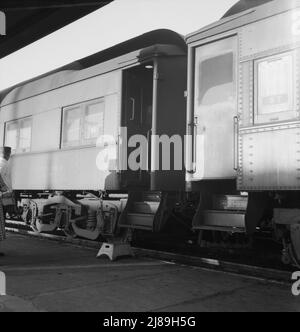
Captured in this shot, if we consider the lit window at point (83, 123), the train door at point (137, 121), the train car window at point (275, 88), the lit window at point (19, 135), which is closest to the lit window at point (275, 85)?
the train car window at point (275, 88)

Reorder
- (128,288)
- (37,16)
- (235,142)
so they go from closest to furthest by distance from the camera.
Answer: (128,288) → (235,142) → (37,16)

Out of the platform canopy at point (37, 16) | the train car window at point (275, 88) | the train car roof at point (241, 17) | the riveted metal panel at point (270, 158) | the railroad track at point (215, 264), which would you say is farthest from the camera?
the platform canopy at point (37, 16)

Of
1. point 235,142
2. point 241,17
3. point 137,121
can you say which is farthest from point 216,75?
point 137,121

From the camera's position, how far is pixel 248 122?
540 centimetres

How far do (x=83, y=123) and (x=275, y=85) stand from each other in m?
4.07

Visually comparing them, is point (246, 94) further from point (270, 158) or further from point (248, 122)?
point (270, 158)

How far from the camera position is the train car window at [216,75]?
575cm

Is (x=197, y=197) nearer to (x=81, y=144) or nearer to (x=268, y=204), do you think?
(x=268, y=204)

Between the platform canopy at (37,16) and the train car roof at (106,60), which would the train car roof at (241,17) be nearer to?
the train car roof at (106,60)

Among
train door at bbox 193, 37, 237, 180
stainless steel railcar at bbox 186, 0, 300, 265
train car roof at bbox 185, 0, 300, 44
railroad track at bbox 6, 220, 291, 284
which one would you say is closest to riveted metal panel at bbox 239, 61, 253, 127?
stainless steel railcar at bbox 186, 0, 300, 265

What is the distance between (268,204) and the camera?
577 centimetres

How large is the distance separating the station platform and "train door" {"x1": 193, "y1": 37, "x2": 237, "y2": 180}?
142 centimetres

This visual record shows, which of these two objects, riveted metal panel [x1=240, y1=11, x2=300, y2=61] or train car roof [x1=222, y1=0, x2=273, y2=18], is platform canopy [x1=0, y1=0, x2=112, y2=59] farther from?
riveted metal panel [x1=240, y1=11, x2=300, y2=61]
